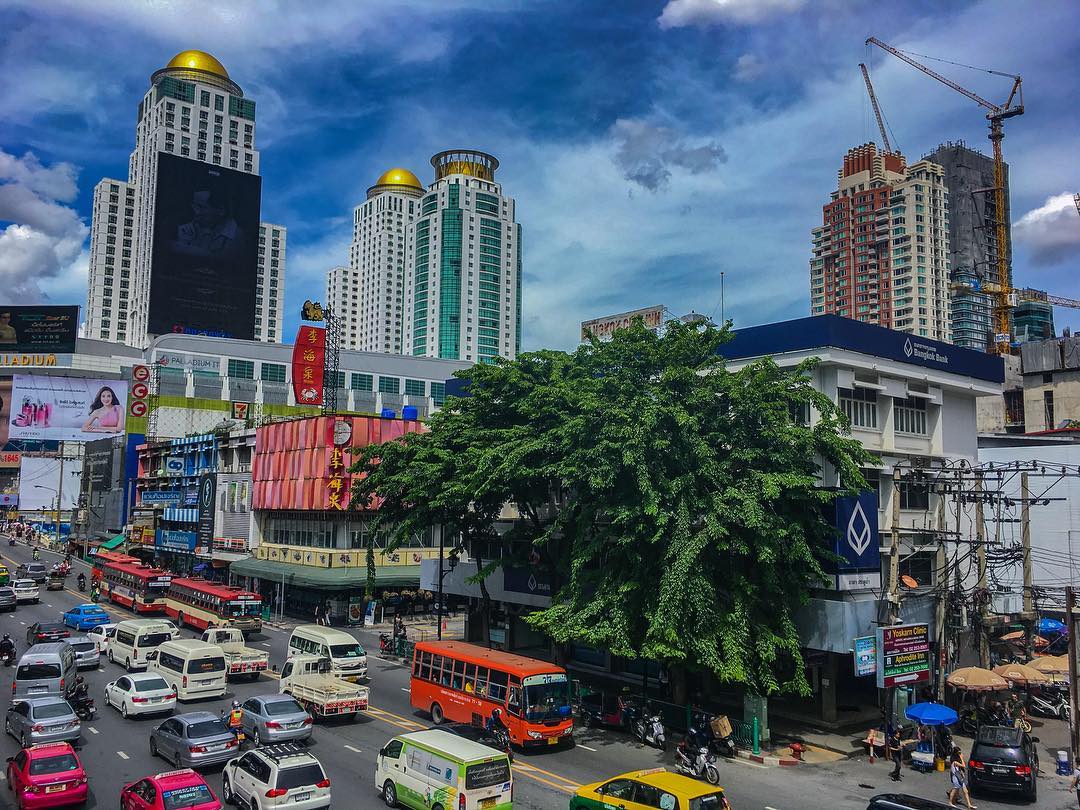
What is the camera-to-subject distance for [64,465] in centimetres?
12681

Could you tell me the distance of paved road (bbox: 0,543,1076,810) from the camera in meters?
23.2

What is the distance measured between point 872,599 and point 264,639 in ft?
117

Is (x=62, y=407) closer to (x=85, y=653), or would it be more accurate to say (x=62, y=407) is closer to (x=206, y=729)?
(x=85, y=653)

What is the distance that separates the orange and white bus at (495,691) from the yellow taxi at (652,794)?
6.94m

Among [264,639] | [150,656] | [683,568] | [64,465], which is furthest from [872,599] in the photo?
[64,465]

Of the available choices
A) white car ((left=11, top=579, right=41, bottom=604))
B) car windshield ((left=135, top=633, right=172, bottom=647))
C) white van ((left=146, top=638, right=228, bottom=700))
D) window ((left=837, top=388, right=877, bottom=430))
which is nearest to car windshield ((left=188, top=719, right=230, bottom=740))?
white van ((left=146, top=638, right=228, bottom=700))

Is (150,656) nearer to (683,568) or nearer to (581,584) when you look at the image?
(581,584)

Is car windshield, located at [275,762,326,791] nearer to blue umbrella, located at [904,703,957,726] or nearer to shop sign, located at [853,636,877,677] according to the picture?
shop sign, located at [853,636,877,677]

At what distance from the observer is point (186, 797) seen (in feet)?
62.1

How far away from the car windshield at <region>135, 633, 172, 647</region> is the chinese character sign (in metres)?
29.8

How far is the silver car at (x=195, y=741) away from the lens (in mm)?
24016

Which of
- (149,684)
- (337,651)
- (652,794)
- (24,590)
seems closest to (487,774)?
(652,794)

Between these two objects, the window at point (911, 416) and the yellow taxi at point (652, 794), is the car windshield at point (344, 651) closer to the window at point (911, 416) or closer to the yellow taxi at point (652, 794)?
the yellow taxi at point (652, 794)

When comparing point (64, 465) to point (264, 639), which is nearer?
point (264, 639)
